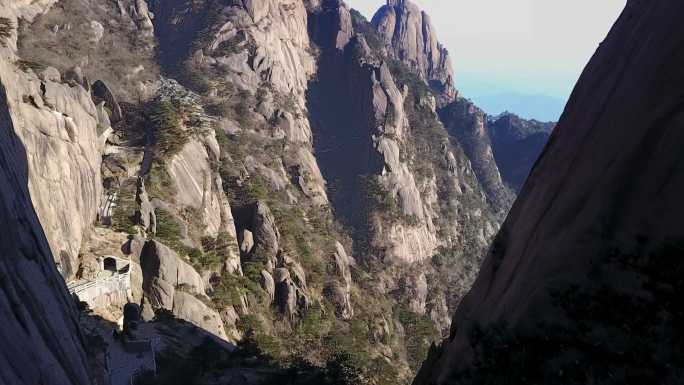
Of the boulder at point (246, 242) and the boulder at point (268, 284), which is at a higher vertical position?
the boulder at point (246, 242)

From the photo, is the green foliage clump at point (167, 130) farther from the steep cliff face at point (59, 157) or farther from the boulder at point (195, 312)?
the boulder at point (195, 312)

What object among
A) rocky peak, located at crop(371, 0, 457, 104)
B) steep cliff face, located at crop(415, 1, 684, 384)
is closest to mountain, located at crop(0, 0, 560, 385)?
steep cliff face, located at crop(415, 1, 684, 384)

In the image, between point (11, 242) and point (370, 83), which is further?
point (370, 83)

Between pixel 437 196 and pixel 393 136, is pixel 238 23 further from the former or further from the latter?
pixel 437 196

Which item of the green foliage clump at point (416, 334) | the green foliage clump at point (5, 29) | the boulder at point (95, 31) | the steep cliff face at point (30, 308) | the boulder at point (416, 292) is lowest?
the green foliage clump at point (416, 334)

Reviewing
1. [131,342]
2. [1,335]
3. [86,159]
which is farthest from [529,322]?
[86,159]

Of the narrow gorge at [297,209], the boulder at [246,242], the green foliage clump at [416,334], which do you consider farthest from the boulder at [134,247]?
the green foliage clump at [416,334]
